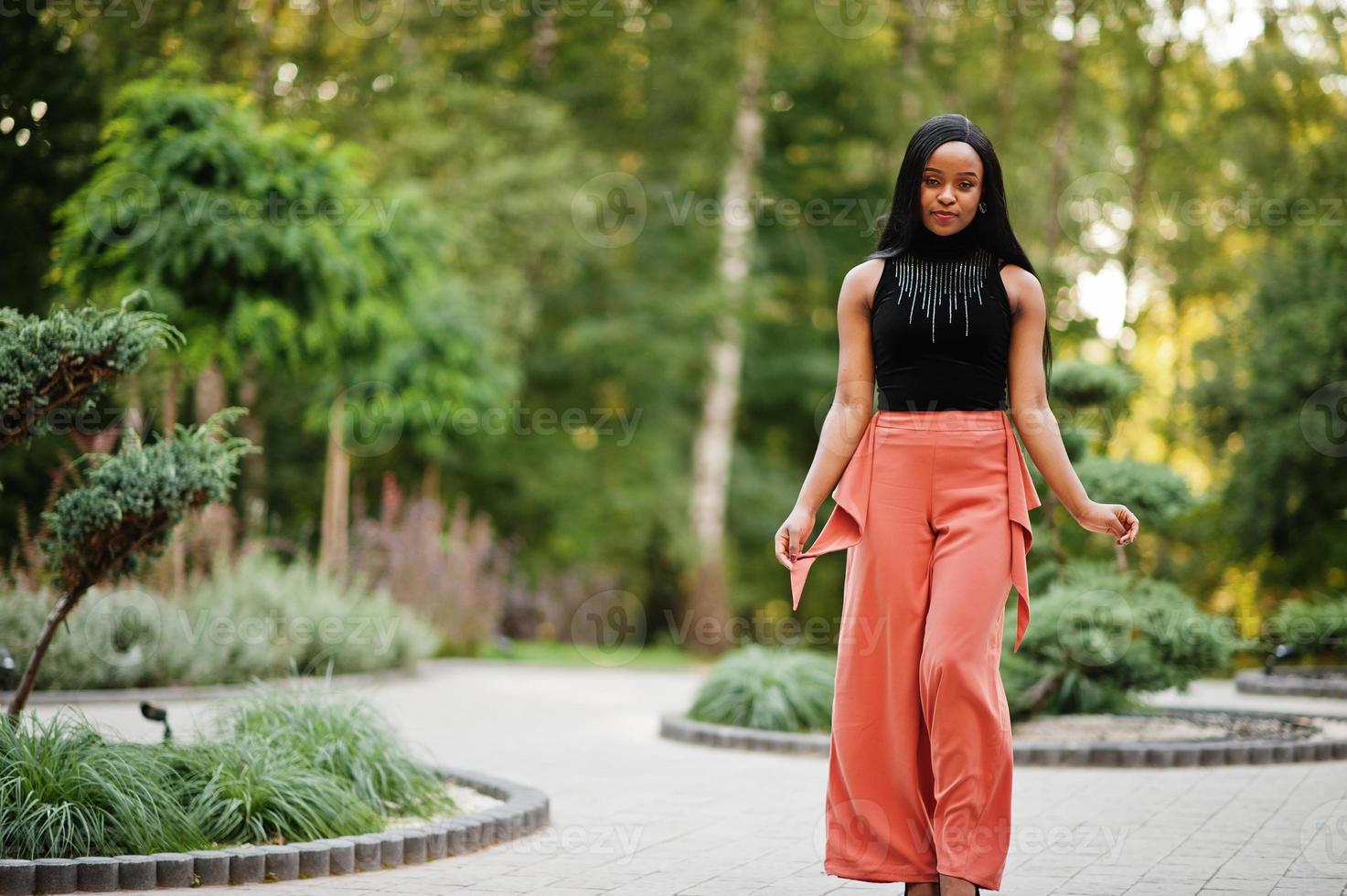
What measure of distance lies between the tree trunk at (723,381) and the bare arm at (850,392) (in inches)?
619

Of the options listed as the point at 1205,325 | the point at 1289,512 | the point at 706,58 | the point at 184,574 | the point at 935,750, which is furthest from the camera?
the point at 1205,325

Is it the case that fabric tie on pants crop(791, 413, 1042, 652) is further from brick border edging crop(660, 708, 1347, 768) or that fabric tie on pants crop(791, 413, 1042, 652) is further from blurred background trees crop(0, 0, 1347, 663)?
blurred background trees crop(0, 0, 1347, 663)

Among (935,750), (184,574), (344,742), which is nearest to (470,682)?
(184,574)

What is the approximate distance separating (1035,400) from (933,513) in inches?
17.4

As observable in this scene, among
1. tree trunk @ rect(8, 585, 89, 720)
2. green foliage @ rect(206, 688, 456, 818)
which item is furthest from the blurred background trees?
green foliage @ rect(206, 688, 456, 818)

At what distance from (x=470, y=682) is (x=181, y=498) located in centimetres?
734

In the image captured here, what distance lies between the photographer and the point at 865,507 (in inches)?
149

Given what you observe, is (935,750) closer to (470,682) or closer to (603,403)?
(470,682)

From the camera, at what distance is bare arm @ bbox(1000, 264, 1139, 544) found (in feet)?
12.7

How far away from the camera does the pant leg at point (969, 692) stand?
11.6ft

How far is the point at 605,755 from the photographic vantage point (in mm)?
8258

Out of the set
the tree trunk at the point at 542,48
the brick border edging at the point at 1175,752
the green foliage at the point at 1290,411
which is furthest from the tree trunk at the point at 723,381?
the brick border edging at the point at 1175,752

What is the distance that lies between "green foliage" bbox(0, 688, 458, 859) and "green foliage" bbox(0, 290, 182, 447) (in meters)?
1.10

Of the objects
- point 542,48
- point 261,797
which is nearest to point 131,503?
point 261,797
